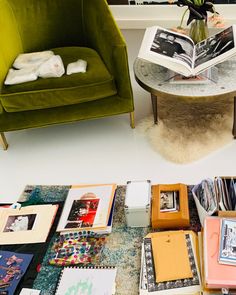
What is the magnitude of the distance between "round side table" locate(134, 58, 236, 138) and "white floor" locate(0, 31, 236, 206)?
0.88 ft

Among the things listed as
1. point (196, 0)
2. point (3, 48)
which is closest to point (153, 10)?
point (196, 0)

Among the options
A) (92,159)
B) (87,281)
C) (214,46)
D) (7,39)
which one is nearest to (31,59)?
(7,39)

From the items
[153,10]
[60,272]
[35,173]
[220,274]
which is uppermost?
[153,10]

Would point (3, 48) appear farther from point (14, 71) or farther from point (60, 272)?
point (60, 272)

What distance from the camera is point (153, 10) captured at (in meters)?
2.94

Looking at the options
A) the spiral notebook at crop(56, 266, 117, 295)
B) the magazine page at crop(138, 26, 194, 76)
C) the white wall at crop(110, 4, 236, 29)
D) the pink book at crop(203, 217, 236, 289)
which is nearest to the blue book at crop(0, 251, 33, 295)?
the spiral notebook at crop(56, 266, 117, 295)

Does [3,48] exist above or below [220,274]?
above

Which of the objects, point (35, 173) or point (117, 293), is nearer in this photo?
point (117, 293)

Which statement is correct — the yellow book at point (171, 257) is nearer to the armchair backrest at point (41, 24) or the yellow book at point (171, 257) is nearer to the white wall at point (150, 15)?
the armchair backrest at point (41, 24)

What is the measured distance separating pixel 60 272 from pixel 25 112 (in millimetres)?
1088

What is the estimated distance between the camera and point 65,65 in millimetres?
2383

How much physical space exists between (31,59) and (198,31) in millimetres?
1040

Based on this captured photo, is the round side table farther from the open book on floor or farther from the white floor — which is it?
the white floor

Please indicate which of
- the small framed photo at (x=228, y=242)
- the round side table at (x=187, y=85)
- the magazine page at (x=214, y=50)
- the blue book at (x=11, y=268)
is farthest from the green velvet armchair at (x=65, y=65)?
the small framed photo at (x=228, y=242)
